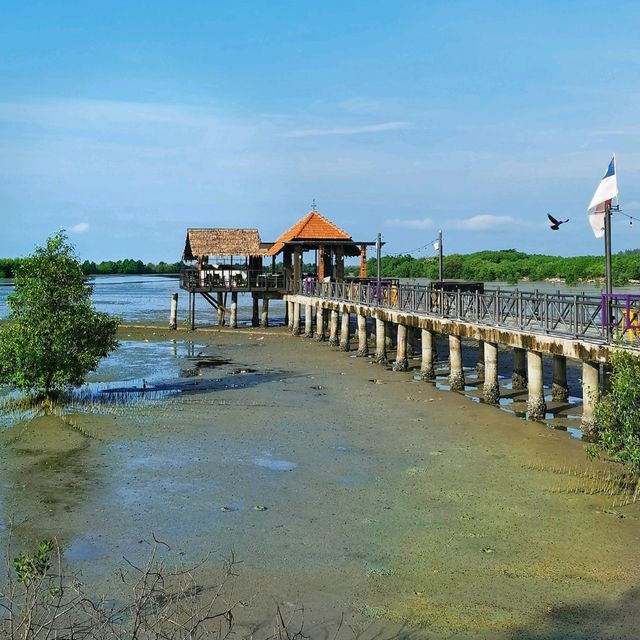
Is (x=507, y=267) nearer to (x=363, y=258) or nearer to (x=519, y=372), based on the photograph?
(x=363, y=258)

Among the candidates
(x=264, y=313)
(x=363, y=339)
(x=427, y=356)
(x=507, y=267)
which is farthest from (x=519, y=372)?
(x=507, y=267)

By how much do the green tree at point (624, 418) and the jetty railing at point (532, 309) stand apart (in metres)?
2.50

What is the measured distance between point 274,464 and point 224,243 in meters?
31.0

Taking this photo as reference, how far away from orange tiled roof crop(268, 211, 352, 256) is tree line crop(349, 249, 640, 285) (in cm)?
4439

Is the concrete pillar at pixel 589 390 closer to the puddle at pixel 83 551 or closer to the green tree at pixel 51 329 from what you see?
the puddle at pixel 83 551

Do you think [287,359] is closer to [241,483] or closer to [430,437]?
[430,437]

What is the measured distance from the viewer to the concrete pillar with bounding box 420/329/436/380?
82.8ft

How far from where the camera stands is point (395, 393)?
2247 centimetres

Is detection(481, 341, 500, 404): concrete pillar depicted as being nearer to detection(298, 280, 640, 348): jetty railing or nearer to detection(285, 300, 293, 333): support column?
detection(298, 280, 640, 348): jetty railing

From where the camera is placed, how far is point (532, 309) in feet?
63.9

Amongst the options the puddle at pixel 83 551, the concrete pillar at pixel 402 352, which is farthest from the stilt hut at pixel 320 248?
the puddle at pixel 83 551

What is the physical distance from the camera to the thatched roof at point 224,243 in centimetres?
4406

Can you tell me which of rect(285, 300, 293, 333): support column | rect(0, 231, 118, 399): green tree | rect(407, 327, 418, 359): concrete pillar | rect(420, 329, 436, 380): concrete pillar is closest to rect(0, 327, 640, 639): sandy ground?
rect(0, 231, 118, 399): green tree

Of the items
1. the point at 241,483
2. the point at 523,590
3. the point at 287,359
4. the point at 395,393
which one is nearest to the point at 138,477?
the point at 241,483
